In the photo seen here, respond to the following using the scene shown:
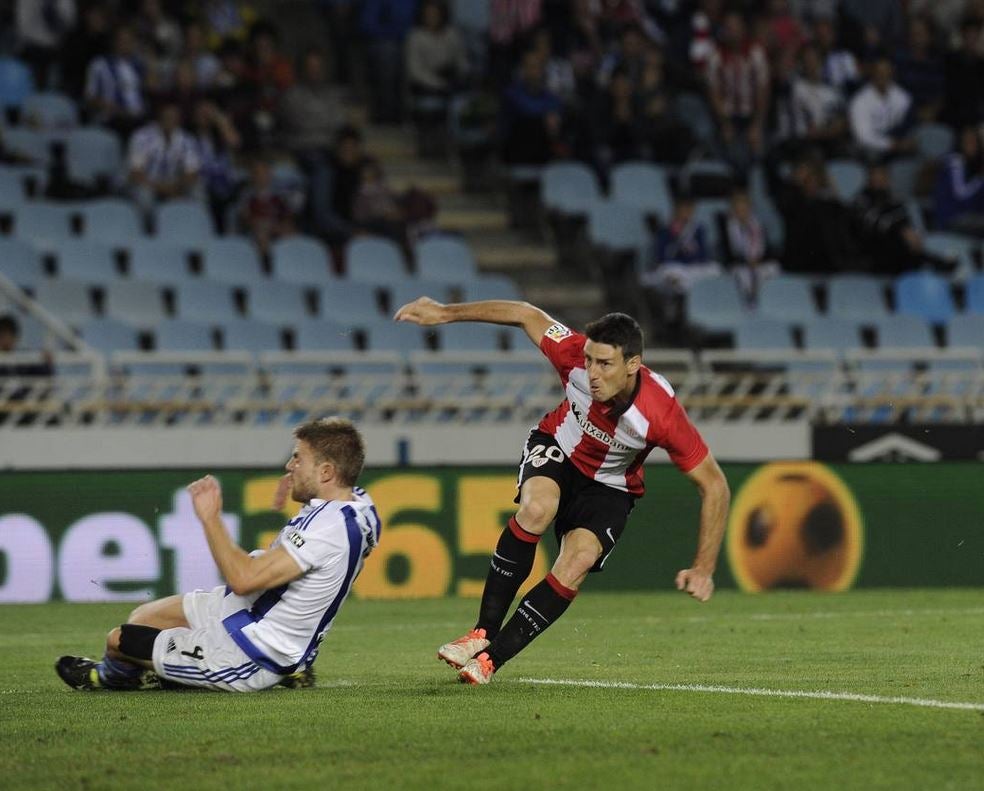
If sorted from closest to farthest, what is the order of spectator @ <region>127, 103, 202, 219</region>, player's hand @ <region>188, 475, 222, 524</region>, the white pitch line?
player's hand @ <region>188, 475, 222, 524</region>, the white pitch line, spectator @ <region>127, 103, 202, 219</region>

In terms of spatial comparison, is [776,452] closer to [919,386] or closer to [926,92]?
[919,386]

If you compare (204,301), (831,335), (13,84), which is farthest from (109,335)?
(831,335)

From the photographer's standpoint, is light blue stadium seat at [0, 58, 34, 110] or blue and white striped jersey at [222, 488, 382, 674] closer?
blue and white striped jersey at [222, 488, 382, 674]

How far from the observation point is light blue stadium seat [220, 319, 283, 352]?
57.2ft

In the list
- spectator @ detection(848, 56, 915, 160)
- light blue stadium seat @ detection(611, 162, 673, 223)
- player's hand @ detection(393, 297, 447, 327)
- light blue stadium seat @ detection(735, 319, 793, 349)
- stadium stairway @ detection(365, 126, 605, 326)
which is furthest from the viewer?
spectator @ detection(848, 56, 915, 160)

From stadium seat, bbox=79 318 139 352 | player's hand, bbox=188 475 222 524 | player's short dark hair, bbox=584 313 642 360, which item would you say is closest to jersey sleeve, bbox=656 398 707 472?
player's short dark hair, bbox=584 313 642 360

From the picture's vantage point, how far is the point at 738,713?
7.23 meters

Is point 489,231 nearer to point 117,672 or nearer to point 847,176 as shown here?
point 847,176

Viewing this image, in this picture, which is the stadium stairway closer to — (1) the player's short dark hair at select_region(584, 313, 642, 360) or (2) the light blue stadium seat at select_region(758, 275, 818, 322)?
(2) the light blue stadium seat at select_region(758, 275, 818, 322)

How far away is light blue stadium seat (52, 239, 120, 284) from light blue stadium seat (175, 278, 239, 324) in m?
0.62

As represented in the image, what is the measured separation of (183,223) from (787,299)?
607cm

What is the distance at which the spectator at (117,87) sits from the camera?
63.4 ft

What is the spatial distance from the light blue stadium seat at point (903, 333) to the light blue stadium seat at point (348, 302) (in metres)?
5.03

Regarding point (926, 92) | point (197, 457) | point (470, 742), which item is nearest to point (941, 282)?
point (926, 92)
